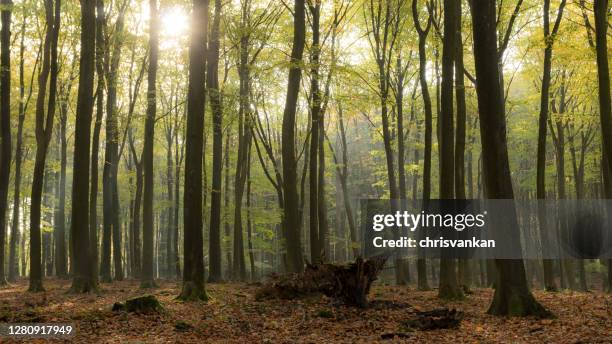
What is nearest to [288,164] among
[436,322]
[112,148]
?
[436,322]

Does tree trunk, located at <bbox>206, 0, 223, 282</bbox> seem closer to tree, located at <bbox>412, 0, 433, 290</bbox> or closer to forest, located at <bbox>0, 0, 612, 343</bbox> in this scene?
forest, located at <bbox>0, 0, 612, 343</bbox>

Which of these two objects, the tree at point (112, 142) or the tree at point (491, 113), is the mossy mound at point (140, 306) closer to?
the tree at point (491, 113)

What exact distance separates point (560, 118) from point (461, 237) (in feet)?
24.7

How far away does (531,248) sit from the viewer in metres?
35.7

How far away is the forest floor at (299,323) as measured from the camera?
297 inches

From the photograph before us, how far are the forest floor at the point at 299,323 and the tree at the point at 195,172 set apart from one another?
0.73m

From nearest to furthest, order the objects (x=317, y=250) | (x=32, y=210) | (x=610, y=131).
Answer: (x=610, y=131) < (x=32, y=210) < (x=317, y=250)

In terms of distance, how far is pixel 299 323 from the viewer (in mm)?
9016

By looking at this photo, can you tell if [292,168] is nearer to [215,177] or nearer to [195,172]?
[195,172]

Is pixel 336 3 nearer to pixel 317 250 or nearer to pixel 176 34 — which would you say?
pixel 176 34

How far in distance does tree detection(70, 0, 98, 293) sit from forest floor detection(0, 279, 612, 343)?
8.12 ft

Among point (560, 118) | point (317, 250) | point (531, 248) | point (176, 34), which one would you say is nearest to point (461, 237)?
point (317, 250)

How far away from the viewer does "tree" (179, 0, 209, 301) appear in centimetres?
1155

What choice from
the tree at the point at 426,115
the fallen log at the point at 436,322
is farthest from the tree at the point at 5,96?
the fallen log at the point at 436,322
